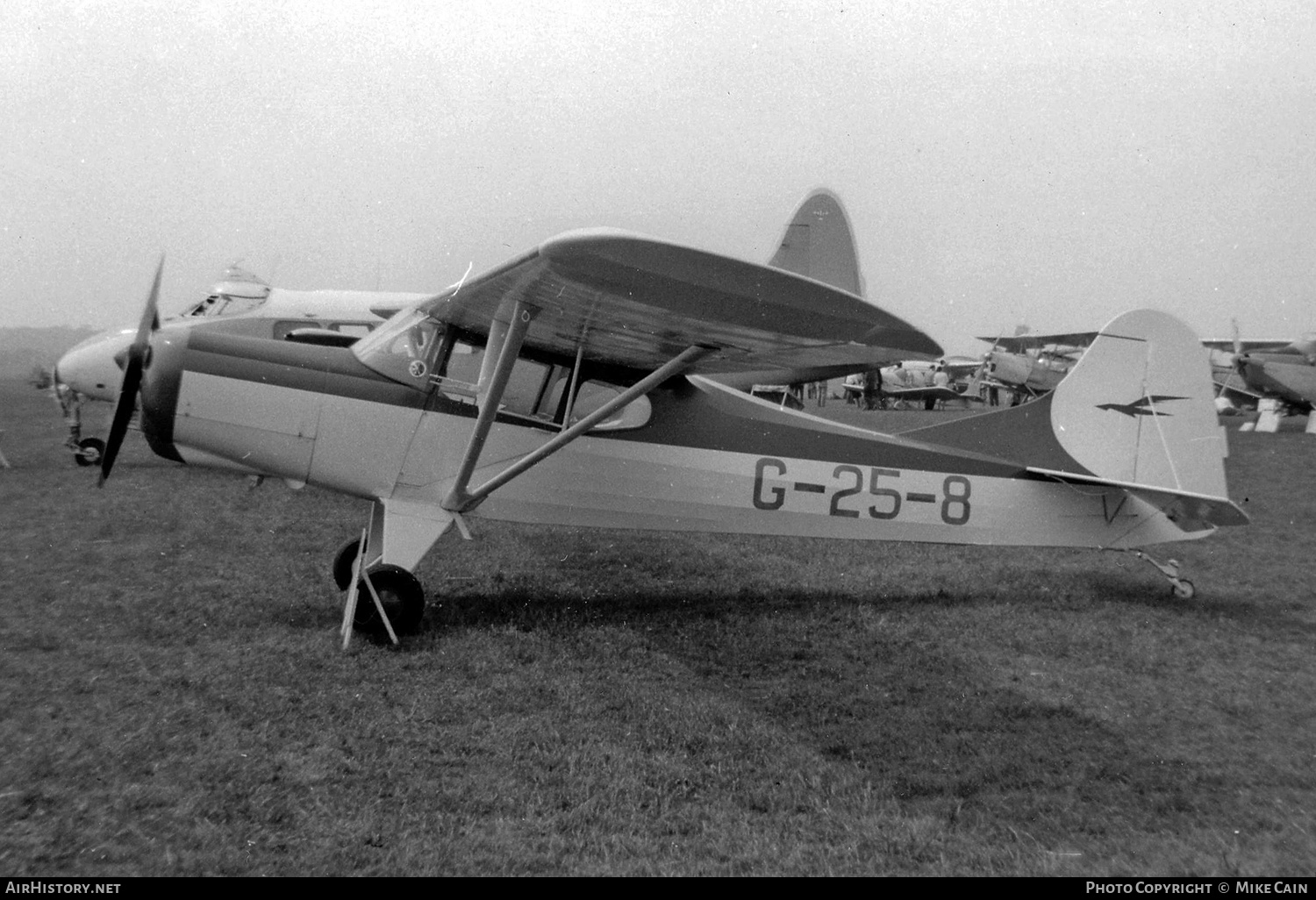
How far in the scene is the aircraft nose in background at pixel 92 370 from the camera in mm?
11883

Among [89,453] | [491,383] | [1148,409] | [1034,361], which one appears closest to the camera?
[491,383]

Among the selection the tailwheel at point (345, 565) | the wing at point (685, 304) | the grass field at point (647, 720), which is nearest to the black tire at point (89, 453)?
the grass field at point (647, 720)

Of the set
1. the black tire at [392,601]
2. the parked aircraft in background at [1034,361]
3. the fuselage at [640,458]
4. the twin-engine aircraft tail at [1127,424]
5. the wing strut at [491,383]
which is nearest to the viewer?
the wing strut at [491,383]

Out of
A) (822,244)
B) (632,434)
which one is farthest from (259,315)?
(632,434)

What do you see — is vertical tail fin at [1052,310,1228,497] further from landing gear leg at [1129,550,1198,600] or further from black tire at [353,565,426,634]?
black tire at [353,565,426,634]

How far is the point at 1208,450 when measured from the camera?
727 cm

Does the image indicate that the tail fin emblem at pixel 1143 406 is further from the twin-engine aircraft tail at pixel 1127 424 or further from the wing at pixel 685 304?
the wing at pixel 685 304

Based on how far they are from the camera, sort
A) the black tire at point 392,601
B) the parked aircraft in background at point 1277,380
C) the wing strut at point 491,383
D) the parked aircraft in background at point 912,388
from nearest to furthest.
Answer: the wing strut at point 491,383 < the black tire at point 392,601 < the parked aircraft in background at point 1277,380 < the parked aircraft in background at point 912,388

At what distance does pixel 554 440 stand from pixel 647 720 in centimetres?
204

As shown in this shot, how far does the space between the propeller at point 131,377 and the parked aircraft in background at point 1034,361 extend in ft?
97.9

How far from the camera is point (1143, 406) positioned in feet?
24.0

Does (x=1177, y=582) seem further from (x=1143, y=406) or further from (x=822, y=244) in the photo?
(x=822, y=244)

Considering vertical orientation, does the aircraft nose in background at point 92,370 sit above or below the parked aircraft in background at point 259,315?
below
